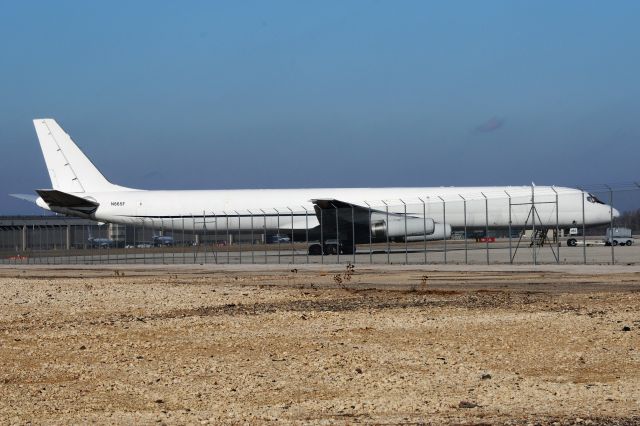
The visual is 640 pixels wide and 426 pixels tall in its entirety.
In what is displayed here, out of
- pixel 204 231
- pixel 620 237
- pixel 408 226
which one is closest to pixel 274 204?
pixel 204 231

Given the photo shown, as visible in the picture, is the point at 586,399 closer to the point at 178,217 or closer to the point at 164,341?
the point at 164,341

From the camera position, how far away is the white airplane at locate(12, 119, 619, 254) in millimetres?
44219

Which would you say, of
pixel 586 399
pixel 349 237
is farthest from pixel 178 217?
pixel 586 399

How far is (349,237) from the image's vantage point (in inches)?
1724

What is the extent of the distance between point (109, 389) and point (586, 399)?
4021mm

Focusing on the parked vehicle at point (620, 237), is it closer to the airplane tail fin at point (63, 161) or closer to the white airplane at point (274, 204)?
the white airplane at point (274, 204)

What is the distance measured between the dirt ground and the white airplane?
24366mm

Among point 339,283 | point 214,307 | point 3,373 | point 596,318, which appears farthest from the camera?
point 339,283

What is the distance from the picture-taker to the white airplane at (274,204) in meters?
44.2

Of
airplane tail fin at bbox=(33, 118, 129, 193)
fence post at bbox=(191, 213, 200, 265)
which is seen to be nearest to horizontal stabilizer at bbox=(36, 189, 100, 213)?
airplane tail fin at bbox=(33, 118, 129, 193)

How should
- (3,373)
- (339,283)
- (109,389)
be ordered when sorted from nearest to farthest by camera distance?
1. (109,389)
2. (3,373)
3. (339,283)

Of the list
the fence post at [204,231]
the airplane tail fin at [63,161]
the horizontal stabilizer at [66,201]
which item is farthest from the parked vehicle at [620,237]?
the airplane tail fin at [63,161]

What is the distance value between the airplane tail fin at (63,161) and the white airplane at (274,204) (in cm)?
5

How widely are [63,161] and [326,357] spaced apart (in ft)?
139
